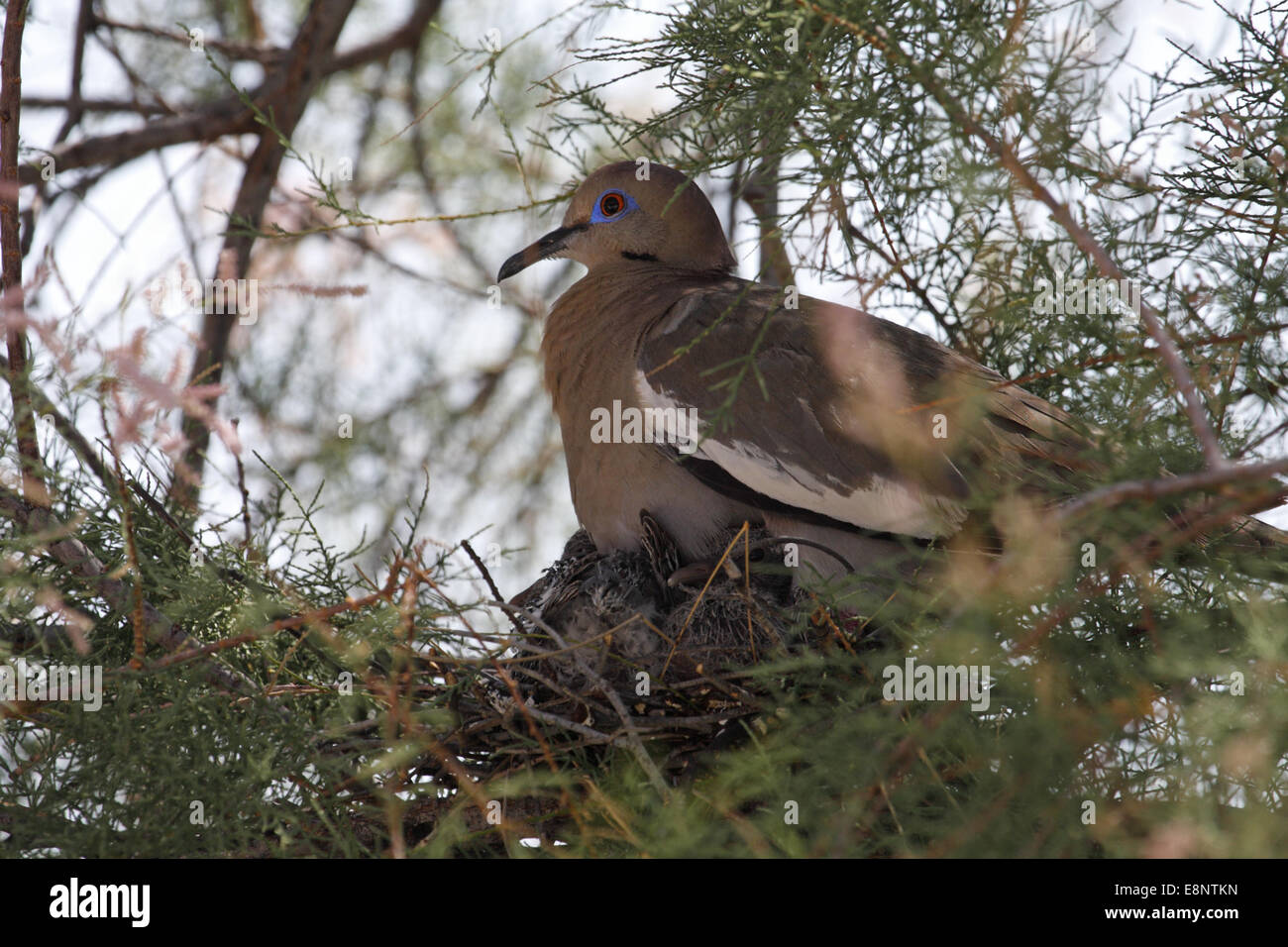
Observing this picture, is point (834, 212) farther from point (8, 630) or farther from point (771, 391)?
point (8, 630)

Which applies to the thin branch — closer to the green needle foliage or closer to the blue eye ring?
the green needle foliage

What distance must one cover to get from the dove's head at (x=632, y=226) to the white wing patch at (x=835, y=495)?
92 cm

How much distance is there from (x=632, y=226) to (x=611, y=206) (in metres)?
0.09

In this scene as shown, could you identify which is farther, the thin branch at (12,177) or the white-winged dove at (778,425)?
the white-winged dove at (778,425)

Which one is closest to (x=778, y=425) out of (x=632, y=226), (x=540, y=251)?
(x=632, y=226)

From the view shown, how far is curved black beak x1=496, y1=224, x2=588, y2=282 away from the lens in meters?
3.85

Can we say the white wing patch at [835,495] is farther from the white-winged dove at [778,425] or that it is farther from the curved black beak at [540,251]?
the curved black beak at [540,251]

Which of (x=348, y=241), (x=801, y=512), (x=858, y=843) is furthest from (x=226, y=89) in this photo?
(x=858, y=843)

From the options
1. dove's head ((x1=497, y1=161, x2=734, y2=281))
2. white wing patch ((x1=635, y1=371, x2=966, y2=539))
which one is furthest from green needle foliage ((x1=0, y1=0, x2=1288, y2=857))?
dove's head ((x1=497, y1=161, x2=734, y2=281))

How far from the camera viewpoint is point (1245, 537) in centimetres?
267

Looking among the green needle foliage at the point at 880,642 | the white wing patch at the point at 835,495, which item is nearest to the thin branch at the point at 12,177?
the green needle foliage at the point at 880,642

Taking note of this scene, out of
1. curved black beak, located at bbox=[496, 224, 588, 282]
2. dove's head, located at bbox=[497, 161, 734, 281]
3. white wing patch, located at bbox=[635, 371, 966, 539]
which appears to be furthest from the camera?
curved black beak, located at bbox=[496, 224, 588, 282]

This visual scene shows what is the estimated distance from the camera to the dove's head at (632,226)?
3.72 metres

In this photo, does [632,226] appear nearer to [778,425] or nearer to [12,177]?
[778,425]
